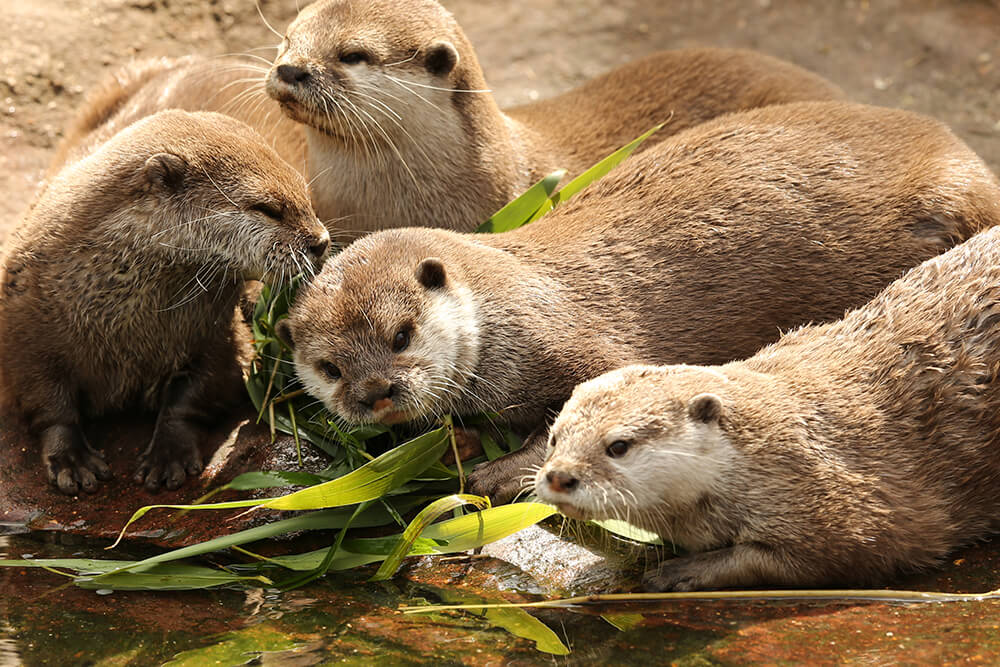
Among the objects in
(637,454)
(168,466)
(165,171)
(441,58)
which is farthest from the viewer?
(441,58)

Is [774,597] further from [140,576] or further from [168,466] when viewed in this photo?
[168,466]

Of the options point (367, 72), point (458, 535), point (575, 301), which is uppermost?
point (367, 72)

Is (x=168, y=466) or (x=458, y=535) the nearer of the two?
(x=458, y=535)

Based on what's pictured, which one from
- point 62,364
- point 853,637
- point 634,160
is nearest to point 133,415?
point 62,364

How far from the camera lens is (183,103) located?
18.2ft

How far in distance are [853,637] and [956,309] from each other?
1.22 meters

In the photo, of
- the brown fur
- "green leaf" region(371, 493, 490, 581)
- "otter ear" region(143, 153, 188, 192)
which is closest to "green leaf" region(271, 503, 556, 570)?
"green leaf" region(371, 493, 490, 581)

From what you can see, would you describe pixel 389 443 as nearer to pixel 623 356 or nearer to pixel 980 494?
pixel 623 356

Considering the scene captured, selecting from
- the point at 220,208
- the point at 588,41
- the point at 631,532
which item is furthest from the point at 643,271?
the point at 588,41

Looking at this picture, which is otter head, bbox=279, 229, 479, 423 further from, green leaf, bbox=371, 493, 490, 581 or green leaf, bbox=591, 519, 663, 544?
green leaf, bbox=591, 519, 663, 544

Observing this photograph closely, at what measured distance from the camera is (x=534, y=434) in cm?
415

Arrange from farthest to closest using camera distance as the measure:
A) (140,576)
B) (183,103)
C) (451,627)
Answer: (183,103), (140,576), (451,627)

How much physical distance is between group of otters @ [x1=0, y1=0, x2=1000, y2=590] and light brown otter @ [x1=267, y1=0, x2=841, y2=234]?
0.01m

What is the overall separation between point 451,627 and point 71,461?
1.82 meters
